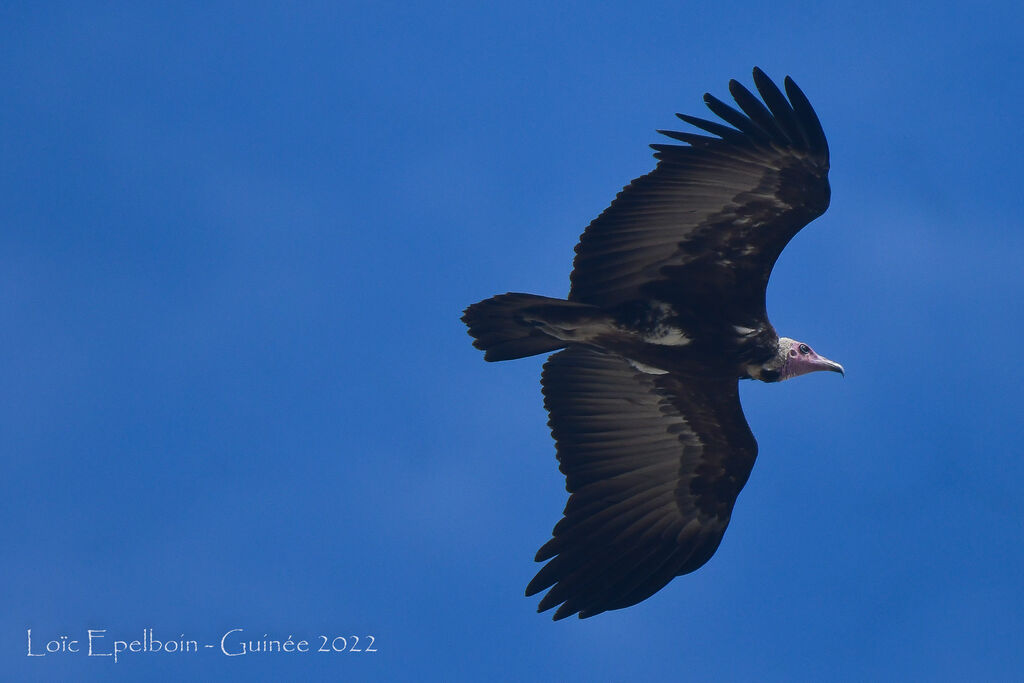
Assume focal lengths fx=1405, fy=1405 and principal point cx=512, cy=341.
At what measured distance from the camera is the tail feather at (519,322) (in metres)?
11.8

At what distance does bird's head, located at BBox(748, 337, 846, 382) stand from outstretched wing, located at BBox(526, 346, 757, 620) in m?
0.38

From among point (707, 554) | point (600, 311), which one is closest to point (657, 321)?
point (600, 311)

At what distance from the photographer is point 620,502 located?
502 inches

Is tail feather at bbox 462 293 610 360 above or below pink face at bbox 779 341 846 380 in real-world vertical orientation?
above

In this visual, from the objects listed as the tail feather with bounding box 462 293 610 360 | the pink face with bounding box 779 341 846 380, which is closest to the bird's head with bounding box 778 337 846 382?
the pink face with bounding box 779 341 846 380

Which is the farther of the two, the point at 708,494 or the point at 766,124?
the point at 708,494

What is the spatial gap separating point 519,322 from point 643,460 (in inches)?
79.4

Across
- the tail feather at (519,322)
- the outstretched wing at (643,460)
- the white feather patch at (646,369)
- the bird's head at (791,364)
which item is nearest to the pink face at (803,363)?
the bird's head at (791,364)

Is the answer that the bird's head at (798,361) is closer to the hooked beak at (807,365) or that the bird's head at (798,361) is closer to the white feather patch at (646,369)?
the hooked beak at (807,365)

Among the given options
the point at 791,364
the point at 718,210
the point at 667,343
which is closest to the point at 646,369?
the point at 667,343

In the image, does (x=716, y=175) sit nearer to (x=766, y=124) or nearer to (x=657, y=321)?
(x=766, y=124)

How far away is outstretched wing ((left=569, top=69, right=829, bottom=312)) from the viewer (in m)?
11.4

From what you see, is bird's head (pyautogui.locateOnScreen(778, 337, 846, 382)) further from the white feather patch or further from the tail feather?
the tail feather

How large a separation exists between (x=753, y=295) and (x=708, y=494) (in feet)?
6.34
